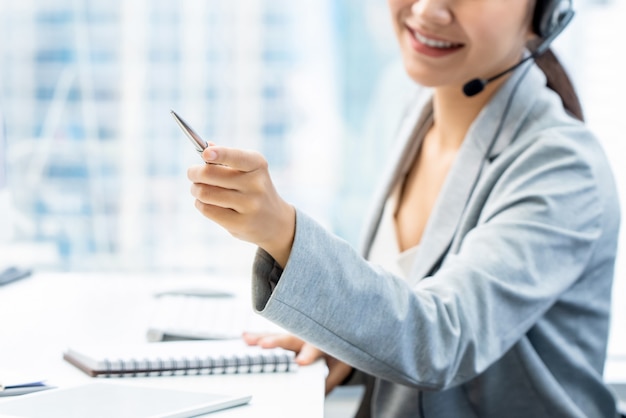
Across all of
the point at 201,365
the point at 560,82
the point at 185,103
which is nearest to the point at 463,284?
the point at 201,365

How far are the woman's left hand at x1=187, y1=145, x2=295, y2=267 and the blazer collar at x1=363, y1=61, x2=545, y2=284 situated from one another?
42 cm

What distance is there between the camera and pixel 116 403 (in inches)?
31.4

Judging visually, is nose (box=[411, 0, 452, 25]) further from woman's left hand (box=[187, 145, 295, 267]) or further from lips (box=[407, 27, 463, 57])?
woman's left hand (box=[187, 145, 295, 267])

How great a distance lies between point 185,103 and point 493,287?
1.05 m

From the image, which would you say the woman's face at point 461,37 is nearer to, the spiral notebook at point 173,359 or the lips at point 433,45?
the lips at point 433,45

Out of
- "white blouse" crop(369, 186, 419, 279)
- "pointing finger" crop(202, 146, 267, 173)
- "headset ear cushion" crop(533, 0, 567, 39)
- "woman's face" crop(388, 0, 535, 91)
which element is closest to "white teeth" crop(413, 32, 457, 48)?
"woman's face" crop(388, 0, 535, 91)

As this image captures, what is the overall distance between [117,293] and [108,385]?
58 centimetres

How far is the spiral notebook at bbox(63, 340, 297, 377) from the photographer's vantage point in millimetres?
933

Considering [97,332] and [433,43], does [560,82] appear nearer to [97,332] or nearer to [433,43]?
[433,43]

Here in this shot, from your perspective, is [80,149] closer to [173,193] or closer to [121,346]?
[173,193]

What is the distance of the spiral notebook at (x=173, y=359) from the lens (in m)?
0.93

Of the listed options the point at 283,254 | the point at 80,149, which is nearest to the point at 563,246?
the point at 283,254

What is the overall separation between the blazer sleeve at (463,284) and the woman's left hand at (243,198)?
0.08 ft

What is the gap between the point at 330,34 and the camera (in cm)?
195
